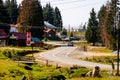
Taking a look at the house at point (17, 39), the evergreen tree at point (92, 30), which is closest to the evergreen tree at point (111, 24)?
the evergreen tree at point (92, 30)

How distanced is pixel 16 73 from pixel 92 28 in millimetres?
70397

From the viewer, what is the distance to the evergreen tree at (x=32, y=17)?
10181cm

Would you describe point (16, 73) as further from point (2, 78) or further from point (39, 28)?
point (39, 28)

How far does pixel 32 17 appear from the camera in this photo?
334ft

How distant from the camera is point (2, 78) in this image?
37.9m

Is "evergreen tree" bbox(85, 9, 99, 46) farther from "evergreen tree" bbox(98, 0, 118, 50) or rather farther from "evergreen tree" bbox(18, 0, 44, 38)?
"evergreen tree" bbox(18, 0, 44, 38)

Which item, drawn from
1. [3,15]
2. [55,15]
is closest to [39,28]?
[3,15]

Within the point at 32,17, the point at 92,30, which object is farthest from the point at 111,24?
the point at 32,17

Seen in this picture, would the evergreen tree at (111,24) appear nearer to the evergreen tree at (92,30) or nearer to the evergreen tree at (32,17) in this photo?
the evergreen tree at (92,30)

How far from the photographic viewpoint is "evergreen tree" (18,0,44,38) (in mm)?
101812

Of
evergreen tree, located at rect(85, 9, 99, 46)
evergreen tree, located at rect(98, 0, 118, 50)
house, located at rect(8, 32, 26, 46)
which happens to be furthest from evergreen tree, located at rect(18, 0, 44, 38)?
evergreen tree, located at rect(98, 0, 118, 50)

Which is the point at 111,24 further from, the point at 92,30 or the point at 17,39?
the point at 17,39

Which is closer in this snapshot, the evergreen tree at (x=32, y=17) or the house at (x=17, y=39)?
the house at (x=17, y=39)

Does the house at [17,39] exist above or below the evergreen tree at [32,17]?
below
